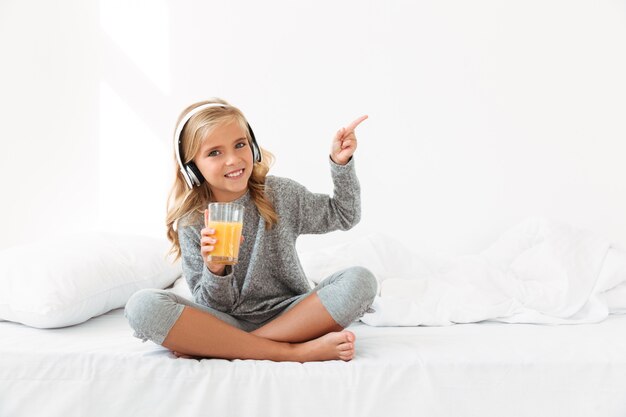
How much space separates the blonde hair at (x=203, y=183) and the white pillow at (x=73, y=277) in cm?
19

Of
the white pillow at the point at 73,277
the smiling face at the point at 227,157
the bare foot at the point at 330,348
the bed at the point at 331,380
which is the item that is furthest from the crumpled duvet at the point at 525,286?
the white pillow at the point at 73,277

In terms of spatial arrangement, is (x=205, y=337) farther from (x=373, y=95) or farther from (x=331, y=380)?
(x=373, y=95)

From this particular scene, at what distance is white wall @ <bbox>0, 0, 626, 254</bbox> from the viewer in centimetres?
244

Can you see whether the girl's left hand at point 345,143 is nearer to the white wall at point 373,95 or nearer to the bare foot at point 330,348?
the bare foot at point 330,348

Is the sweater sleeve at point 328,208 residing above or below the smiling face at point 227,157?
below

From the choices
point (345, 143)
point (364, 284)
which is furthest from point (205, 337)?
point (345, 143)

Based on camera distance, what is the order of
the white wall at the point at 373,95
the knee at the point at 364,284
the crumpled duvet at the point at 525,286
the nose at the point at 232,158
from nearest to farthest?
1. the knee at the point at 364,284
2. the nose at the point at 232,158
3. the crumpled duvet at the point at 525,286
4. the white wall at the point at 373,95

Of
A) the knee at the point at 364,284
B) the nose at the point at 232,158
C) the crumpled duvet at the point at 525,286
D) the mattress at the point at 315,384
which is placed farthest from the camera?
the crumpled duvet at the point at 525,286

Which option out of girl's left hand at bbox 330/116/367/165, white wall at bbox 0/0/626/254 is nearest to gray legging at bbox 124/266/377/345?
girl's left hand at bbox 330/116/367/165

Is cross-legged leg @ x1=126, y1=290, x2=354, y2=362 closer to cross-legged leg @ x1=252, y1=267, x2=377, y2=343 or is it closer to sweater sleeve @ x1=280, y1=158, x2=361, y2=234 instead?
cross-legged leg @ x1=252, y1=267, x2=377, y2=343

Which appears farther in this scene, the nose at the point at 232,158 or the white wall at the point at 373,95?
the white wall at the point at 373,95

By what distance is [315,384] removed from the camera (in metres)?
1.34

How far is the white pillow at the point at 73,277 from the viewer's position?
157 cm

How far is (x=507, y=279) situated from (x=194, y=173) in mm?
891
